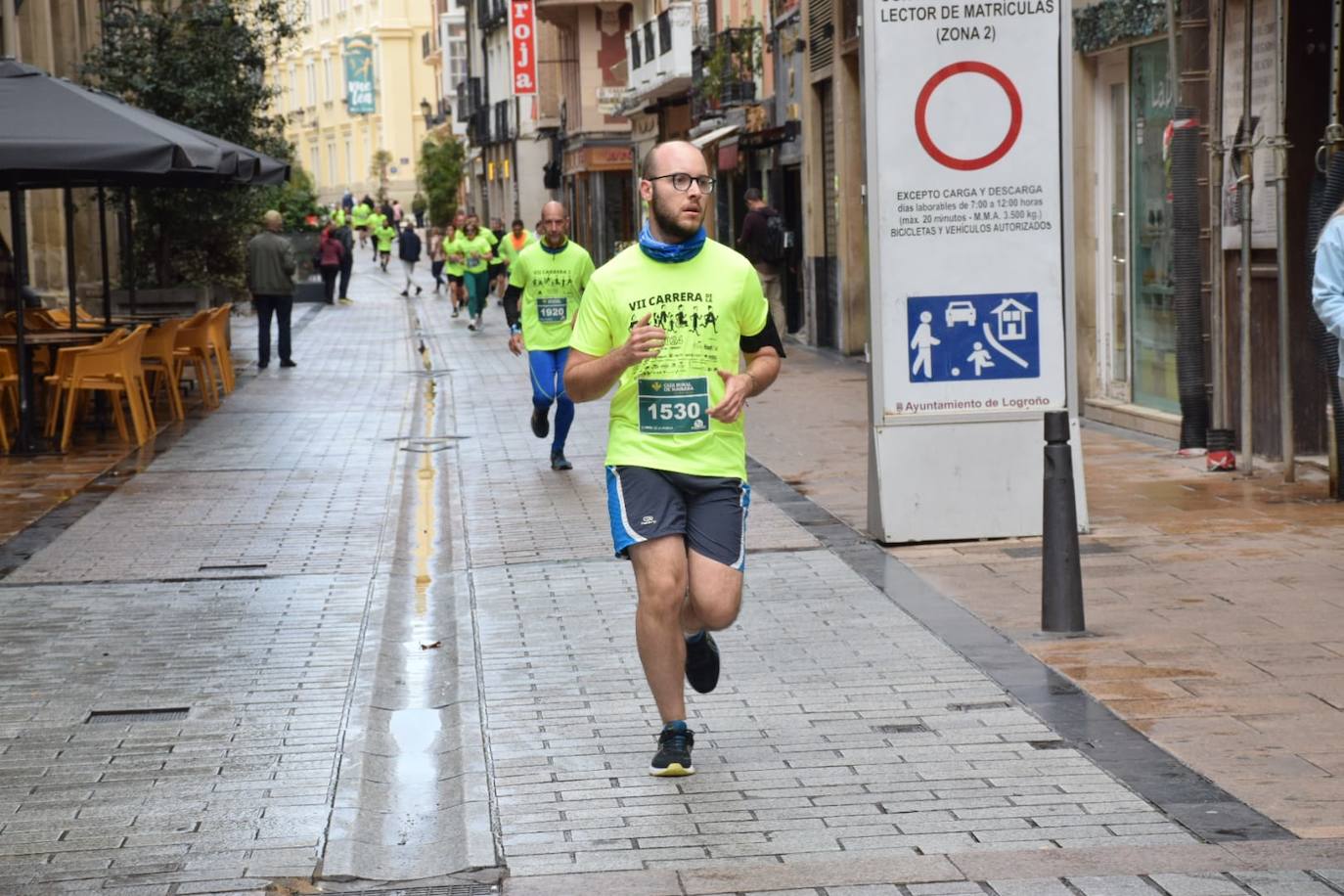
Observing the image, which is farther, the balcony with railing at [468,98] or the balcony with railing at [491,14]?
the balcony with railing at [468,98]

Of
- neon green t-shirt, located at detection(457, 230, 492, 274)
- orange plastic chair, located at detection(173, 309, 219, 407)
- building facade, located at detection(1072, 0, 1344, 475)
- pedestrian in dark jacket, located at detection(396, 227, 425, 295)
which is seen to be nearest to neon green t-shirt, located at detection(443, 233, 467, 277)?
neon green t-shirt, located at detection(457, 230, 492, 274)

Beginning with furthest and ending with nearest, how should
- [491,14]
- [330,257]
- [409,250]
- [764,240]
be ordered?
[491,14]
[409,250]
[330,257]
[764,240]

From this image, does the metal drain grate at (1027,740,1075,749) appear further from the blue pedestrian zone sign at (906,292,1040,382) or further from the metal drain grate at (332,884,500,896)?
the blue pedestrian zone sign at (906,292,1040,382)

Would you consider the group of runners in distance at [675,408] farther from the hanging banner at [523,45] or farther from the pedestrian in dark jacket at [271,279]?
the hanging banner at [523,45]

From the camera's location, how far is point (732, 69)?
104 ft

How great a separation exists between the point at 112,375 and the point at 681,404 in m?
10.9

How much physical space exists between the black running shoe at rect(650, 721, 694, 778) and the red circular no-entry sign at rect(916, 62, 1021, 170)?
4.77 meters

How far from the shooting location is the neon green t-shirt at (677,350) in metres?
5.95

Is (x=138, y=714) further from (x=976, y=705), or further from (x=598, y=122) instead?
(x=598, y=122)

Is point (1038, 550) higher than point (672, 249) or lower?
lower

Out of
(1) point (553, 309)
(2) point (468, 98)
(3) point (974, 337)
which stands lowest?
(3) point (974, 337)

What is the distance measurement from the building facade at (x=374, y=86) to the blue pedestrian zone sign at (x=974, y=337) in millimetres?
75657

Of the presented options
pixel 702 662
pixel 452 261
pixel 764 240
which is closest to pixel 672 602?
pixel 702 662

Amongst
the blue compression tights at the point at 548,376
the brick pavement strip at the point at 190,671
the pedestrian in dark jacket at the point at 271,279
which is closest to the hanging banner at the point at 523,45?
the pedestrian in dark jacket at the point at 271,279
